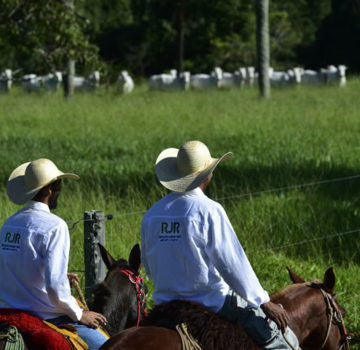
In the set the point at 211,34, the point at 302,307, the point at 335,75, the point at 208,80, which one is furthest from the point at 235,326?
the point at 211,34

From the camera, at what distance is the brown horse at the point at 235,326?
4148 millimetres

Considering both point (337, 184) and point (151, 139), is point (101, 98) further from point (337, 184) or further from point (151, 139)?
point (337, 184)

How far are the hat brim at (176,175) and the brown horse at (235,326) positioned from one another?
605 mm

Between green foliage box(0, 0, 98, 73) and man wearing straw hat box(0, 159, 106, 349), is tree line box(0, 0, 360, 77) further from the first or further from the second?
man wearing straw hat box(0, 159, 106, 349)

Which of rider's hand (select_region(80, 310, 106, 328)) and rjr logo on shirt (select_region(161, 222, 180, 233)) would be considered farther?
rider's hand (select_region(80, 310, 106, 328))

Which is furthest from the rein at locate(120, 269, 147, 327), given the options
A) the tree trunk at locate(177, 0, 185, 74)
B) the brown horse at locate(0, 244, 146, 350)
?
the tree trunk at locate(177, 0, 185, 74)

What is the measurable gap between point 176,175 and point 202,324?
808mm

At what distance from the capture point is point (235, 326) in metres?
4.48

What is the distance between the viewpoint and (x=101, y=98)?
105 ft

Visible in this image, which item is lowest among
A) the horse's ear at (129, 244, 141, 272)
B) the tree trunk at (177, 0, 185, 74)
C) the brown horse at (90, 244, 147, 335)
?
the tree trunk at (177, 0, 185, 74)

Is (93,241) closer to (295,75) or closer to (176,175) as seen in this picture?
(176,175)

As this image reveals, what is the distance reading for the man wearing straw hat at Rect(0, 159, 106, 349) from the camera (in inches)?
178

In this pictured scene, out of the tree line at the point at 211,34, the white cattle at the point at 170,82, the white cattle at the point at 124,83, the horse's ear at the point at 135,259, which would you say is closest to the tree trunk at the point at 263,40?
the white cattle at the point at 124,83

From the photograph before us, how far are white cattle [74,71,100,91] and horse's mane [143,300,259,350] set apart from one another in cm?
3563
